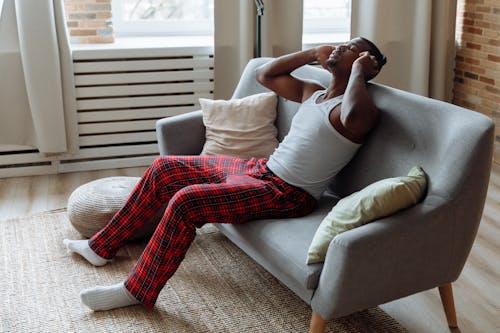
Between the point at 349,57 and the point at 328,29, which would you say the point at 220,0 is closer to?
the point at 328,29

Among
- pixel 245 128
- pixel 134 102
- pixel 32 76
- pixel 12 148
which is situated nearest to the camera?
pixel 245 128

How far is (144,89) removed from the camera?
4078 millimetres

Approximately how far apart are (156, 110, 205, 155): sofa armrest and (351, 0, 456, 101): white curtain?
1.67 metres

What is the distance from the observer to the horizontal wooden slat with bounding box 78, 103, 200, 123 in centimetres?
405

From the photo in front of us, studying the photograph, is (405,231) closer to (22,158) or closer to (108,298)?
(108,298)

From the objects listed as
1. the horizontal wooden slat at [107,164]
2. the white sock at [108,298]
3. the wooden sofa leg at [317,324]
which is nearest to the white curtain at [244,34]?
the horizontal wooden slat at [107,164]

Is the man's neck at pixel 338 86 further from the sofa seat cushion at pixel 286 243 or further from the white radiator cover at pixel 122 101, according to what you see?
the white radiator cover at pixel 122 101

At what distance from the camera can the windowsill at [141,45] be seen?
12.9ft

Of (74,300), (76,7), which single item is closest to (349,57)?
(74,300)

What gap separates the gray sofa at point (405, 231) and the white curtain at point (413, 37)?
201 cm

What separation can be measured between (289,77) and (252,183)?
0.59 metres

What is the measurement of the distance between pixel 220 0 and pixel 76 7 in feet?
2.92

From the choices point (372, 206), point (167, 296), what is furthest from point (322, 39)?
point (372, 206)

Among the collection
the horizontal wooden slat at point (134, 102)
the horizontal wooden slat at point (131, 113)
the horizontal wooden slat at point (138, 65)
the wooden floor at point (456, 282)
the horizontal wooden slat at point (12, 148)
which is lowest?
the wooden floor at point (456, 282)
